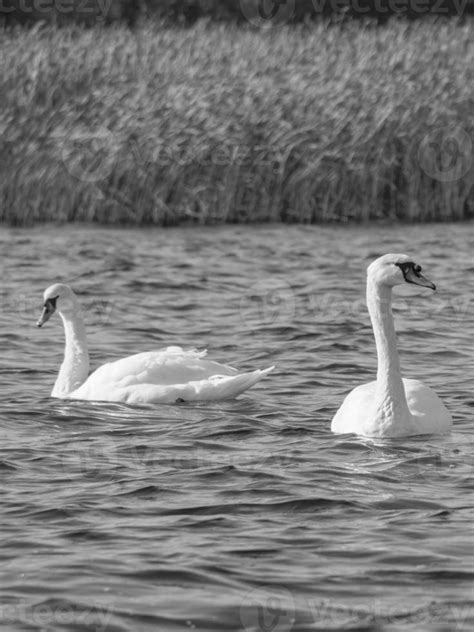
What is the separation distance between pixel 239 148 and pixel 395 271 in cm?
967

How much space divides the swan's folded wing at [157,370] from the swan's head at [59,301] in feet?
2.97

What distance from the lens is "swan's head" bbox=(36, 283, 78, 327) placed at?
10.4 meters

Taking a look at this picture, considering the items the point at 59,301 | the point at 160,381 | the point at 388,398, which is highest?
the point at 59,301

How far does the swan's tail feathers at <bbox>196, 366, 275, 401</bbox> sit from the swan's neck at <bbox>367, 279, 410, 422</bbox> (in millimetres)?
1151

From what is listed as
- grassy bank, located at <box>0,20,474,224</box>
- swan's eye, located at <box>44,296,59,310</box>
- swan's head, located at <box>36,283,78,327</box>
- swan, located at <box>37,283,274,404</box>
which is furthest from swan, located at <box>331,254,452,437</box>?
grassy bank, located at <box>0,20,474,224</box>

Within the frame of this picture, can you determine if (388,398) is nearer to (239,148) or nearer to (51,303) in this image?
(51,303)

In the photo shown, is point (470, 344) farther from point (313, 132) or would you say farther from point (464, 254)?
point (313, 132)

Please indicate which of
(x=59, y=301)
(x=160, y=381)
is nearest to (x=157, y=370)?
(x=160, y=381)

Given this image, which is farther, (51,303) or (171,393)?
(51,303)

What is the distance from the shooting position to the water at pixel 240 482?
521 cm

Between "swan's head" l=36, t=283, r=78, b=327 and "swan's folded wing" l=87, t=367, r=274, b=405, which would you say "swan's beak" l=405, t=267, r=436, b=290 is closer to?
"swan's folded wing" l=87, t=367, r=274, b=405

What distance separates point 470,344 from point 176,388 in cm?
288

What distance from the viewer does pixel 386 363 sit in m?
8.15

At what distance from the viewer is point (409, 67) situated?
1919 centimetres
